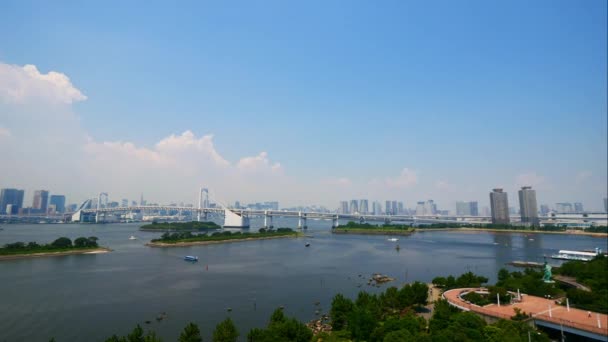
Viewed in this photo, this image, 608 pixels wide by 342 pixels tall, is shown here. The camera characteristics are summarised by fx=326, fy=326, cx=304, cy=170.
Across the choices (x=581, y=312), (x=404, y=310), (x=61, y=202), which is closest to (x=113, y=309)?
(x=404, y=310)

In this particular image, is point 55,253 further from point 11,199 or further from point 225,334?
point 11,199

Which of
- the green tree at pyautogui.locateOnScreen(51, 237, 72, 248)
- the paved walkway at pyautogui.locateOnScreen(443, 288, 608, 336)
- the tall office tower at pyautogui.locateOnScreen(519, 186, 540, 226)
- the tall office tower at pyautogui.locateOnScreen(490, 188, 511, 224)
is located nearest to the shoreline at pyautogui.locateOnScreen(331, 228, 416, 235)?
the tall office tower at pyautogui.locateOnScreen(490, 188, 511, 224)

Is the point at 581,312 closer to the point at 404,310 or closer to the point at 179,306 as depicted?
the point at 404,310

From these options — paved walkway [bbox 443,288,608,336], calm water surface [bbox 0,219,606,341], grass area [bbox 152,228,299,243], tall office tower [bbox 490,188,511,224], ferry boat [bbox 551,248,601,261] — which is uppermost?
tall office tower [bbox 490,188,511,224]

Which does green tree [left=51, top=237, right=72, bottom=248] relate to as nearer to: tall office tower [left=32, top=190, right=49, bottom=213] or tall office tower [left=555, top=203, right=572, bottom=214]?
tall office tower [left=32, top=190, right=49, bottom=213]

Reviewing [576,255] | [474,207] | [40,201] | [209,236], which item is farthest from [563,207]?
[40,201]

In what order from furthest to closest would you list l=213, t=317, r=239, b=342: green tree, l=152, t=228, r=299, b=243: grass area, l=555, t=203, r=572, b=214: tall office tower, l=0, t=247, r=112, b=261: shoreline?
l=555, t=203, r=572, b=214: tall office tower, l=152, t=228, r=299, b=243: grass area, l=0, t=247, r=112, b=261: shoreline, l=213, t=317, r=239, b=342: green tree
